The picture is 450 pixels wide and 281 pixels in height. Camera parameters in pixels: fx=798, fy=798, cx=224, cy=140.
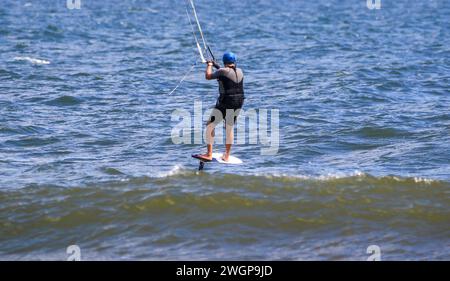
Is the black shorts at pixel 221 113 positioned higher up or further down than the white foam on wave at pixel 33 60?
further down

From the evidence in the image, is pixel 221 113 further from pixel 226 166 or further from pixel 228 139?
pixel 226 166

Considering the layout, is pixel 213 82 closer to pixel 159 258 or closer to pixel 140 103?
pixel 140 103

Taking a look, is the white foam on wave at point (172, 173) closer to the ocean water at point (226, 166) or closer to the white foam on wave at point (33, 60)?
the ocean water at point (226, 166)

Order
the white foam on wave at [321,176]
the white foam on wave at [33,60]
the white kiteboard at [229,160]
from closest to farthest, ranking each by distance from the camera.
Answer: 1. the white foam on wave at [321,176]
2. the white kiteboard at [229,160]
3. the white foam on wave at [33,60]

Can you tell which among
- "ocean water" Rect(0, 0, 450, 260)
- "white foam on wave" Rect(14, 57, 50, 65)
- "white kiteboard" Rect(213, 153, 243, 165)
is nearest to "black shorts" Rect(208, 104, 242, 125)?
"white kiteboard" Rect(213, 153, 243, 165)

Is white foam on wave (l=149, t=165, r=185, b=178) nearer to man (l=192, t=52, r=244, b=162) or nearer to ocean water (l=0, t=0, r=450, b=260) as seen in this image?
ocean water (l=0, t=0, r=450, b=260)

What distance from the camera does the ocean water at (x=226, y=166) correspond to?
12078 millimetres

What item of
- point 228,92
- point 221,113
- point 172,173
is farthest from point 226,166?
point 228,92

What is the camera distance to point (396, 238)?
39.4ft

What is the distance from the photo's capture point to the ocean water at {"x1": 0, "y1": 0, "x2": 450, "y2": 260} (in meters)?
12.1

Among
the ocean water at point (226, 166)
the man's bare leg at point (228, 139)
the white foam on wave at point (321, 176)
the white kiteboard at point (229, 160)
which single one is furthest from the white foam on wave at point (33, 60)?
the white foam on wave at point (321, 176)
